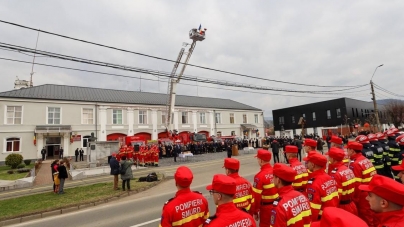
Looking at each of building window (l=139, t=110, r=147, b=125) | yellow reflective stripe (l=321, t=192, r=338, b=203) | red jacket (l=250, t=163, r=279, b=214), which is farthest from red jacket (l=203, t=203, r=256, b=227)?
building window (l=139, t=110, r=147, b=125)

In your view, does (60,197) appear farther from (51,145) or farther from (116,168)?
(51,145)

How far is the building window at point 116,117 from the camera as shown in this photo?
117 ft

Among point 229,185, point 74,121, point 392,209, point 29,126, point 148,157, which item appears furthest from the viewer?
point 74,121

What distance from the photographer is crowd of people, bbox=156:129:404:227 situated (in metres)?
2.16

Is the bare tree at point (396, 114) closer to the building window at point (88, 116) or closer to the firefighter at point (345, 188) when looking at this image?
the firefighter at point (345, 188)

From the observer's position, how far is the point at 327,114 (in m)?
55.6

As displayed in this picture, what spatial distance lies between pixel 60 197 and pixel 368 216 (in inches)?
466

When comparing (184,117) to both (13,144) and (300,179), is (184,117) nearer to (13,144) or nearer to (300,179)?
(13,144)

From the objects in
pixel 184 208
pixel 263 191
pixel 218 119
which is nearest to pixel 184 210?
pixel 184 208

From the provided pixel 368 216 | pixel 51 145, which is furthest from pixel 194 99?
pixel 368 216

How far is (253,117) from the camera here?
54438 millimetres

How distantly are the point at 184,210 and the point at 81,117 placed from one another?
3386cm

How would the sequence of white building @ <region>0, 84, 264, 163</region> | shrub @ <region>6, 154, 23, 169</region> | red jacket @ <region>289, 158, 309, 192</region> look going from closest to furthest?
red jacket @ <region>289, 158, 309, 192</region> → shrub @ <region>6, 154, 23, 169</region> → white building @ <region>0, 84, 264, 163</region>

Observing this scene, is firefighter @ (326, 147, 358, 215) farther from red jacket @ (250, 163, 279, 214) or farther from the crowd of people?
red jacket @ (250, 163, 279, 214)
